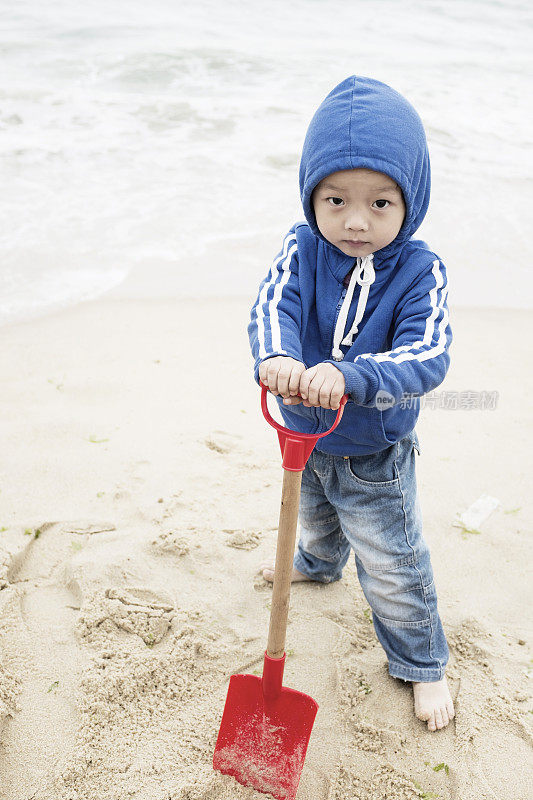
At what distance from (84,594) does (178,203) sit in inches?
163

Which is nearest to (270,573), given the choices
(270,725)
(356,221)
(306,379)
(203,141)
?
(270,725)

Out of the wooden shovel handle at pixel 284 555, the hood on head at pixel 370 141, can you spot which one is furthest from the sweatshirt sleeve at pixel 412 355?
the wooden shovel handle at pixel 284 555

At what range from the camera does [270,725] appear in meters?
1.83

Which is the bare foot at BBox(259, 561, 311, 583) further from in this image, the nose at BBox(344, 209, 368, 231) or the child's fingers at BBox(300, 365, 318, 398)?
the nose at BBox(344, 209, 368, 231)

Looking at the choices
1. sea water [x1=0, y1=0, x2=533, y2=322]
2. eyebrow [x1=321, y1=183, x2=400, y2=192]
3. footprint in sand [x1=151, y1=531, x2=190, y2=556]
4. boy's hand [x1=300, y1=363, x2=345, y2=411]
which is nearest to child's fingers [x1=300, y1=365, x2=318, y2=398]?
boy's hand [x1=300, y1=363, x2=345, y2=411]

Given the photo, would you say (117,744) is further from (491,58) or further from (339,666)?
(491,58)

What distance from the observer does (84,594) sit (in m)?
2.23

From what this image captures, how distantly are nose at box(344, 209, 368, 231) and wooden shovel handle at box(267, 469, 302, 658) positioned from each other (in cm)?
56

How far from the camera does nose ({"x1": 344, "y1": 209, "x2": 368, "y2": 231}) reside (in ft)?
5.23

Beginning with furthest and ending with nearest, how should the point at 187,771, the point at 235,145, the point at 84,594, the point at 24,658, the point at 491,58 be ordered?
the point at 491,58 < the point at 235,145 < the point at 84,594 < the point at 24,658 < the point at 187,771

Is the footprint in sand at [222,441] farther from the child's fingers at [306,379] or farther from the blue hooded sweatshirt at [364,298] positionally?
the child's fingers at [306,379]

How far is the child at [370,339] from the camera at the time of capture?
1.56m

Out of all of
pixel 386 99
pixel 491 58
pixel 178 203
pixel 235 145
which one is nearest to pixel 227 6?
pixel 491 58

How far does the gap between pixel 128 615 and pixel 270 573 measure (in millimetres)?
490
